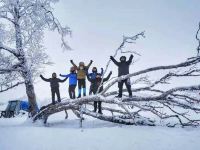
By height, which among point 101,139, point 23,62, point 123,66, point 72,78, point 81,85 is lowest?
point 101,139

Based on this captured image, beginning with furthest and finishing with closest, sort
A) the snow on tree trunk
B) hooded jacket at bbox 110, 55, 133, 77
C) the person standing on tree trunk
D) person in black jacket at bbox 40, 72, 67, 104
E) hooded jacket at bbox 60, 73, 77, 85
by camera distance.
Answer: the snow on tree trunk
person in black jacket at bbox 40, 72, 67, 104
hooded jacket at bbox 60, 73, 77, 85
the person standing on tree trunk
hooded jacket at bbox 110, 55, 133, 77

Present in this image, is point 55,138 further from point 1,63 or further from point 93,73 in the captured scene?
point 1,63

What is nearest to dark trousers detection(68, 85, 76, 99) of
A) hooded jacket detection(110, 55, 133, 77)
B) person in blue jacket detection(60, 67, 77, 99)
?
→ person in blue jacket detection(60, 67, 77, 99)

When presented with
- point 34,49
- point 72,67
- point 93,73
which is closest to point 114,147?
point 93,73

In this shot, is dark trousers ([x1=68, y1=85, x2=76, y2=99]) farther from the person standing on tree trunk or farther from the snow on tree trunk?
the snow on tree trunk

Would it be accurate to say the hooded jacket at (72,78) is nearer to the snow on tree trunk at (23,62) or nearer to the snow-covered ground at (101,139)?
the snow-covered ground at (101,139)

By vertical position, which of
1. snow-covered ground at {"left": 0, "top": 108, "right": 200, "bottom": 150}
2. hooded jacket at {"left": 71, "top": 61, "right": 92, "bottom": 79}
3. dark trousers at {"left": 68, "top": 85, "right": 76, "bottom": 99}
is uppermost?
hooded jacket at {"left": 71, "top": 61, "right": 92, "bottom": 79}

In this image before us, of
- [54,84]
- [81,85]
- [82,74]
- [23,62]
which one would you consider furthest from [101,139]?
[23,62]

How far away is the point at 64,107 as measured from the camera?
13.5 meters

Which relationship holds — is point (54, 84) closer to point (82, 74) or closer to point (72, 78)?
point (72, 78)

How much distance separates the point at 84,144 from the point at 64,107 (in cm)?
469

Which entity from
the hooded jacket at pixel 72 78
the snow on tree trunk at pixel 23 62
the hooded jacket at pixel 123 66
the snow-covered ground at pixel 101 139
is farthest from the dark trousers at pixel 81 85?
the snow on tree trunk at pixel 23 62

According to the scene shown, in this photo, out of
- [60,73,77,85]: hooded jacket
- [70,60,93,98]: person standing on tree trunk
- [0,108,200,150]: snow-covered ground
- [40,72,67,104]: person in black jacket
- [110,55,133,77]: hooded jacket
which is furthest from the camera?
[40,72,67,104]: person in black jacket

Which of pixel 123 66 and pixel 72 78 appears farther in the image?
pixel 72 78
